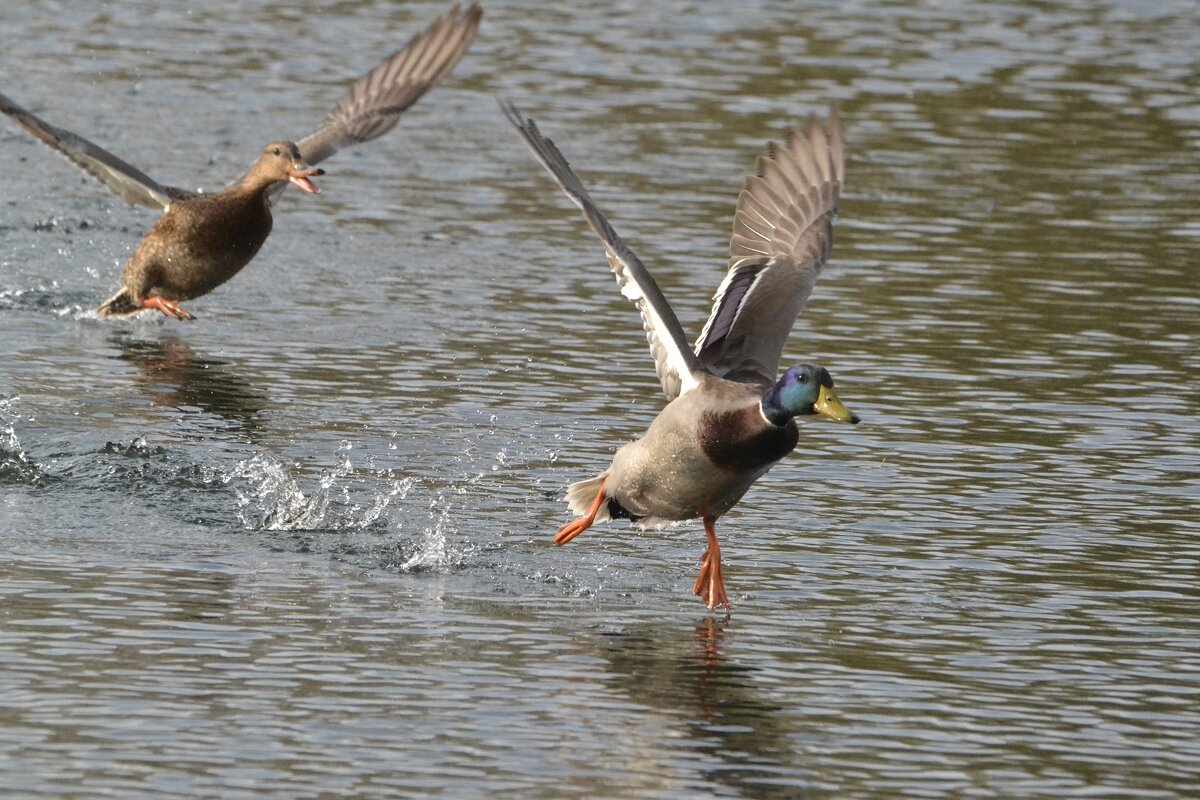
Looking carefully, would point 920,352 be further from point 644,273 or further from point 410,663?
point 410,663

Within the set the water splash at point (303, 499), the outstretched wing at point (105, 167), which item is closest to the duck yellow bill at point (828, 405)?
the water splash at point (303, 499)

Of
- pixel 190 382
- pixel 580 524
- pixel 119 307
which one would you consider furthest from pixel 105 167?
pixel 580 524

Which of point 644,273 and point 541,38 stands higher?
point 644,273

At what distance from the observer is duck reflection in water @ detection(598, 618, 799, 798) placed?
278 inches

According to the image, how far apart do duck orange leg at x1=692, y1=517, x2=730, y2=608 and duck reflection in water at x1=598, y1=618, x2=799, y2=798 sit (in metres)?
0.10

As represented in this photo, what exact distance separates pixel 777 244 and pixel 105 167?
5.22 meters

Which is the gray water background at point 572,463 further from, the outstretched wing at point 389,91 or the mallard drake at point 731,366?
the outstretched wing at point 389,91

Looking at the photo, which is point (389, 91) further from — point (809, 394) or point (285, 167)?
point (809, 394)

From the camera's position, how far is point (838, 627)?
8609 millimetres

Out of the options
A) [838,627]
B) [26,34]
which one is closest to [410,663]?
[838,627]

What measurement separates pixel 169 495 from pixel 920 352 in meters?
5.39

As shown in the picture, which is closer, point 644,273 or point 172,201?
point 644,273

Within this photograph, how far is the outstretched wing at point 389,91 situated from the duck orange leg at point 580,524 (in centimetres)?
528

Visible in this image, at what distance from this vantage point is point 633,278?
912cm
